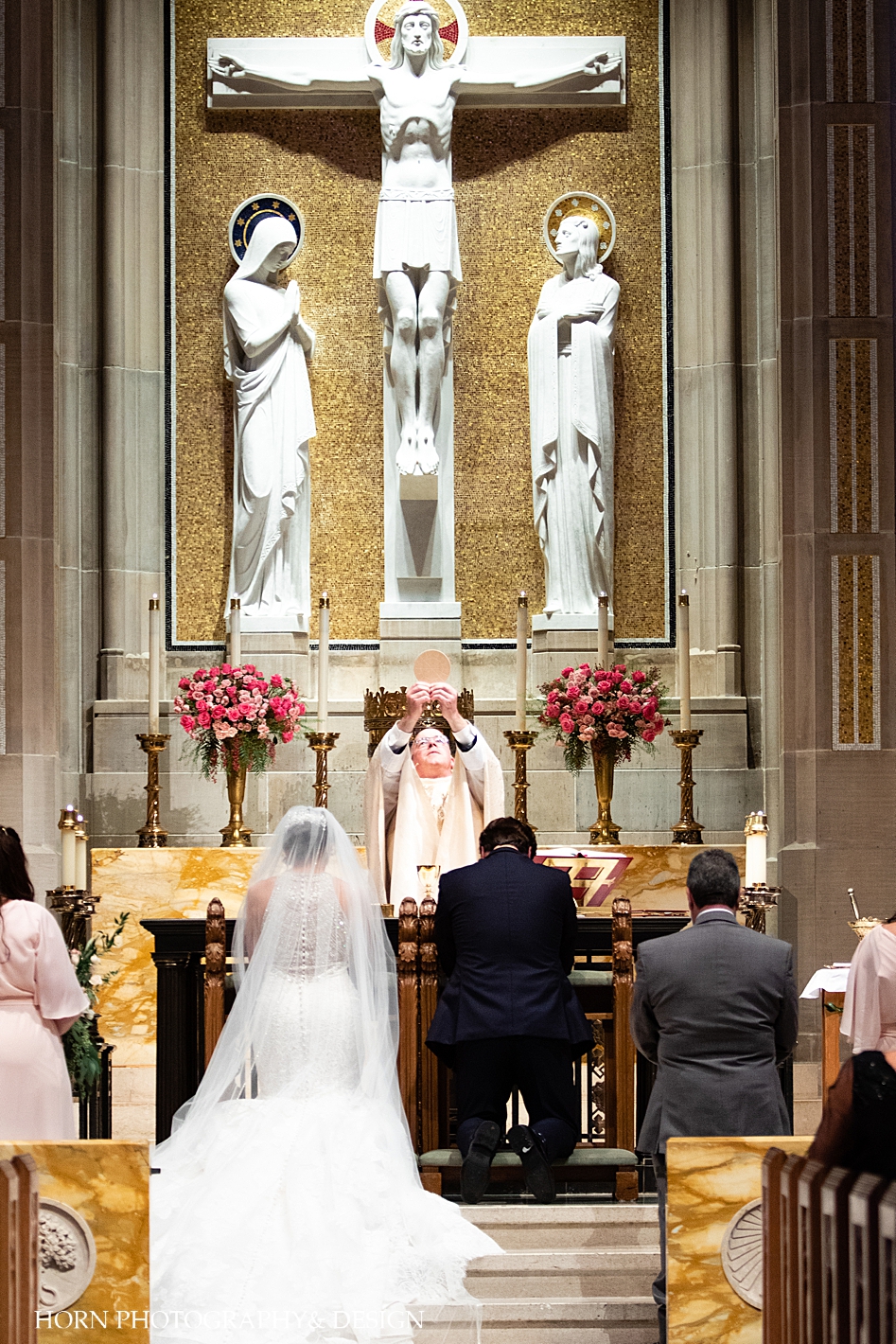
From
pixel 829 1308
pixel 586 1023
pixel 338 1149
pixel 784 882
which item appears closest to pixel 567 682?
pixel 784 882

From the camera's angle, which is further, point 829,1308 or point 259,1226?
point 259,1226

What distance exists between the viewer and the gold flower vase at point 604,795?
30.9ft

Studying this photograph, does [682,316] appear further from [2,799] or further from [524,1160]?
[524,1160]

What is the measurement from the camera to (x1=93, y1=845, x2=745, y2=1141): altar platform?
9.21 meters

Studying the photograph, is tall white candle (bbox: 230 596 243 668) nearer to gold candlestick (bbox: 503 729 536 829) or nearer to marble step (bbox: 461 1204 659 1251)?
gold candlestick (bbox: 503 729 536 829)

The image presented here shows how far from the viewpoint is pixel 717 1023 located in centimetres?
529

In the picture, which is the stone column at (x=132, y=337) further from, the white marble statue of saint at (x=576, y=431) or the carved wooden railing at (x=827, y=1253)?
the carved wooden railing at (x=827, y=1253)

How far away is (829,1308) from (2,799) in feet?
22.5

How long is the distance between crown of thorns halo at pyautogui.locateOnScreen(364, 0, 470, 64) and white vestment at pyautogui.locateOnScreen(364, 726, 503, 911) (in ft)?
16.2

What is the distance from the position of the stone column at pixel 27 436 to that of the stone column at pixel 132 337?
50.9 inches

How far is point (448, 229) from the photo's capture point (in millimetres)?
10883

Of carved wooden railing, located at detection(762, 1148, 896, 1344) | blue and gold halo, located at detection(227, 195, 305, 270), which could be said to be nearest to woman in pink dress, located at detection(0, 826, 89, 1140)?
carved wooden railing, located at detection(762, 1148, 896, 1344)

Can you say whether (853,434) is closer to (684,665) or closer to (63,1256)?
(684,665)

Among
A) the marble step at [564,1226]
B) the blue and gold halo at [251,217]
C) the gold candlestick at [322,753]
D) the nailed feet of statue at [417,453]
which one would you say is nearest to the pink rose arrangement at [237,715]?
the gold candlestick at [322,753]
